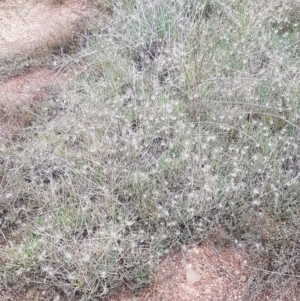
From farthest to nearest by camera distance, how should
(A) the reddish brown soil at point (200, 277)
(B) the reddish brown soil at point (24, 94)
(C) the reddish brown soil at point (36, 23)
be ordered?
(C) the reddish brown soil at point (36, 23), (B) the reddish brown soil at point (24, 94), (A) the reddish brown soil at point (200, 277)

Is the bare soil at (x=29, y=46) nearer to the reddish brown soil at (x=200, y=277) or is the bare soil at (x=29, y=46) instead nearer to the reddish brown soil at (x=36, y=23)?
the reddish brown soil at (x=36, y=23)

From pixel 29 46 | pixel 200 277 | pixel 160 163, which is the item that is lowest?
pixel 200 277

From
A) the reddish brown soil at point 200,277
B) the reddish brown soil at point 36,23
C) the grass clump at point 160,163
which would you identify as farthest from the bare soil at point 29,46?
the reddish brown soil at point 200,277

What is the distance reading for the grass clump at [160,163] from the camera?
2.51 meters

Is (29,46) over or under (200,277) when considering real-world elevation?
over

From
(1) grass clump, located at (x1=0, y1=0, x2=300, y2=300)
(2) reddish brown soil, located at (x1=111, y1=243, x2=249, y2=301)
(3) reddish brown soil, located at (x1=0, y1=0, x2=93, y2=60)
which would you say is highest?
(3) reddish brown soil, located at (x1=0, y1=0, x2=93, y2=60)

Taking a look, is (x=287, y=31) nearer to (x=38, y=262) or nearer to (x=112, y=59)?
(x=112, y=59)

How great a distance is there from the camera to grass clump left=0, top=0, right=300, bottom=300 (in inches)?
98.9

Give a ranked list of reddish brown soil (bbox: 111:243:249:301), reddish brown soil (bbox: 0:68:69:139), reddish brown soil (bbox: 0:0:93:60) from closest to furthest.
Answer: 1. reddish brown soil (bbox: 111:243:249:301)
2. reddish brown soil (bbox: 0:68:69:139)
3. reddish brown soil (bbox: 0:0:93:60)

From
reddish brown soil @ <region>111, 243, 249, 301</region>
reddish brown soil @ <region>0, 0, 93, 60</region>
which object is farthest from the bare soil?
reddish brown soil @ <region>111, 243, 249, 301</region>

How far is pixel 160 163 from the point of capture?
9.53 ft

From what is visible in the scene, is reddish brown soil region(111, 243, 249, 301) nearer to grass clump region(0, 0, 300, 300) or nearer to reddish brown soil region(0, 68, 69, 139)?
grass clump region(0, 0, 300, 300)

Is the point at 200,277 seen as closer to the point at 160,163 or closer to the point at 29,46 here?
the point at 160,163

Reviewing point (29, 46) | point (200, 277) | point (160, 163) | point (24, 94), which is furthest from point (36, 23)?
point (200, 277)
